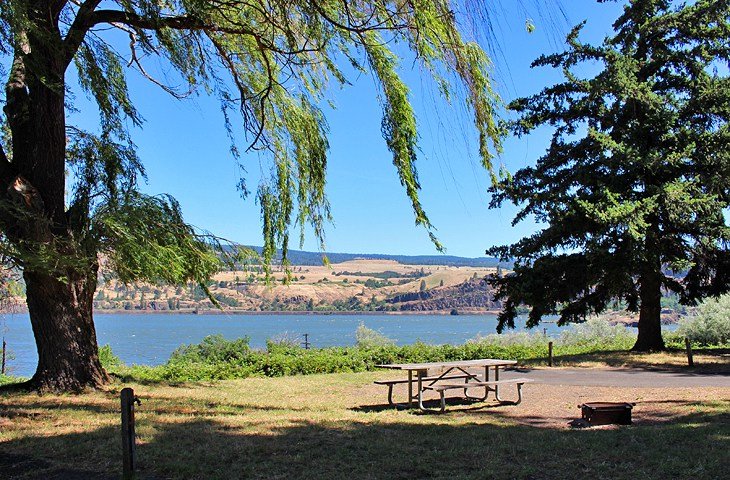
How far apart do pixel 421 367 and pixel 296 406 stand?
2140 millimetres

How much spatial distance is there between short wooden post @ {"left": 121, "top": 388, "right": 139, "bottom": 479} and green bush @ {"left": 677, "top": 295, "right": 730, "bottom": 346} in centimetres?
2363

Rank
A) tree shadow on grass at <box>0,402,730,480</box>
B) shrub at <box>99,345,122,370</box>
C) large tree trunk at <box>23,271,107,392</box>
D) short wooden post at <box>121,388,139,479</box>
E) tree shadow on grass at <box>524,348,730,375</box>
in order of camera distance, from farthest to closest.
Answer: shrub at <box>99,345,122,370</box> < tree shadow on grass at <box>524,348,730,375</box> < large tree trunk at <box>23,271,107,392</box> < tree shadow on grass at <box>0,402,730,480</box> < short wooden post at <box>121,388,139,479</box>

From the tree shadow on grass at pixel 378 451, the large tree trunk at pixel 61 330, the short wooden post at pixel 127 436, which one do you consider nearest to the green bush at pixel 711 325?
the tree shadow on grass at pixel 378 451

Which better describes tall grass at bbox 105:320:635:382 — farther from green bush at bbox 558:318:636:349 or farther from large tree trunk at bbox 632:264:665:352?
green bush at bbox 558:318:636:349

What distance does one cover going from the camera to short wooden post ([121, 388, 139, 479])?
5.48 m

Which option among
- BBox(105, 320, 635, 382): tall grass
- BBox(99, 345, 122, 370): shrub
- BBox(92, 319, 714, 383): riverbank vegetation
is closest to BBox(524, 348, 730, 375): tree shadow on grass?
BBox(92, 319, 714, 383): riverbank vegetation

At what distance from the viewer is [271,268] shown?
38.8 feet

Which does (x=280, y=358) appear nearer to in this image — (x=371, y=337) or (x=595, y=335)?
(x=371, y=337)

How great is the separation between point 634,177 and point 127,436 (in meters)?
16.3

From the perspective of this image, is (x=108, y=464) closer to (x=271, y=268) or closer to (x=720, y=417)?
(x=271, y=268)

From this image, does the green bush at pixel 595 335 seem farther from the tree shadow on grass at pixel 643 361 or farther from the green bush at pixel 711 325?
the tree shadow on grass at pixel 643 361

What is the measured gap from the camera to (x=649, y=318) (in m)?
20.5

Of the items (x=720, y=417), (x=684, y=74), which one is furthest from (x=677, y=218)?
(x=720, y=417)

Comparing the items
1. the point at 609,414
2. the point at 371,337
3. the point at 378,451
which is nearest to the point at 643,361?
the point at 371,337
